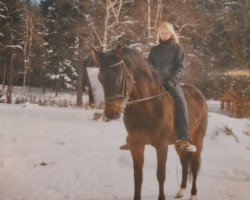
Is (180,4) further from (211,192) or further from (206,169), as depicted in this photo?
(211,192)

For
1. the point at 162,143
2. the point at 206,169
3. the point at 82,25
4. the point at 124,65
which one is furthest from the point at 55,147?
the point at 82,25

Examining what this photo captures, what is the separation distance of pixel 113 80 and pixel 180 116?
181cm

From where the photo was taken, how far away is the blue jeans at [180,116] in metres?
6.53

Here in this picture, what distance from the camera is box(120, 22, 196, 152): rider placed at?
21.4 feet

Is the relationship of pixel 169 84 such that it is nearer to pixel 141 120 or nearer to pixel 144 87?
pixel 144 87

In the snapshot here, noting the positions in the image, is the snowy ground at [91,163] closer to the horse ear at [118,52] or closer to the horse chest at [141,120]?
the horse chest at [141,120]

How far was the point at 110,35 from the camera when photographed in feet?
87.3

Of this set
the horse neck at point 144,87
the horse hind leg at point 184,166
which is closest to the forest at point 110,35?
the horse hind leg at point 184,166

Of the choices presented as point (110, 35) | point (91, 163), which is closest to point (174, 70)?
point (91, 163)

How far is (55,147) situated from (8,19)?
27.8 m

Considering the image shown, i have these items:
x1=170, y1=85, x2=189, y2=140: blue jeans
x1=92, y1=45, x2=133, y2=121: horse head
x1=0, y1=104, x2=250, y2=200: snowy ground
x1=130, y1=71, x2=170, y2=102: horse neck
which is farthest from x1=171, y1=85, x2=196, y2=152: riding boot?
x1=92, y1=45, x2=133, y2=121: horse head

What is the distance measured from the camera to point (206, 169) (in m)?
A: 9.91

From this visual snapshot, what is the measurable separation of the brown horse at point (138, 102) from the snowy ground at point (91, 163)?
4.91 feet

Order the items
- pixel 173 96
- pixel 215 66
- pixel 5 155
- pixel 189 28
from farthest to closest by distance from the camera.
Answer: pixel 215 66, pixel 189 28, pixel 5 155, pixel 173 96
